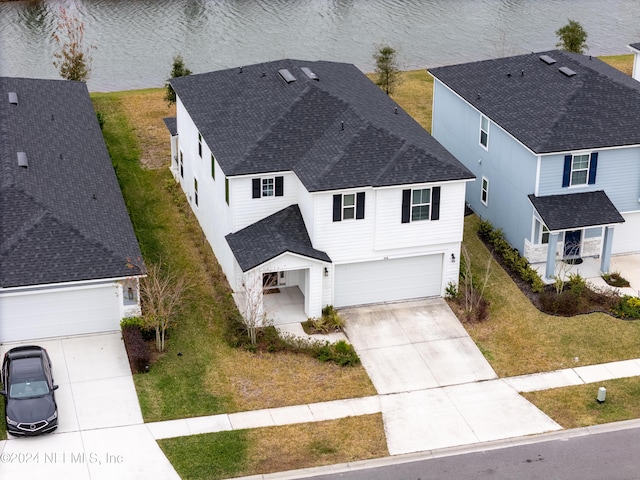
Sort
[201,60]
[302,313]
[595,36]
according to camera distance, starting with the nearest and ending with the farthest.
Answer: [302,313]
[201,60]
[595,36]

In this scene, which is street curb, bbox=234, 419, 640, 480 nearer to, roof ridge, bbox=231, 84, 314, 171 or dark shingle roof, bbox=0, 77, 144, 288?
dark shingle roof, bbox=0, 77, 144, 288

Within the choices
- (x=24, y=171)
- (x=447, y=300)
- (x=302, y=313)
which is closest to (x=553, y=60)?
(x=447, y=300)

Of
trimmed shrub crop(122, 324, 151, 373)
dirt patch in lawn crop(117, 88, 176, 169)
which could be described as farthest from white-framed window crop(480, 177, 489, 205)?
trimmed shrub crop(122, 324, 151, 373)

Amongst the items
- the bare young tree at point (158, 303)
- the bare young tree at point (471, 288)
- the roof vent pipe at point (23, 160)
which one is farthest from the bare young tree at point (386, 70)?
the bare young tree at point (158, 303)

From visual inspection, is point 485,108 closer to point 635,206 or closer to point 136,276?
point 635,206

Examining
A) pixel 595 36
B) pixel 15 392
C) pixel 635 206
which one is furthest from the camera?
pixel 595 36

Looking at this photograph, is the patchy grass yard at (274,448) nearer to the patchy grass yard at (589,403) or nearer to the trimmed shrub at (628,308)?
the patchy grass yard at (589,403)
